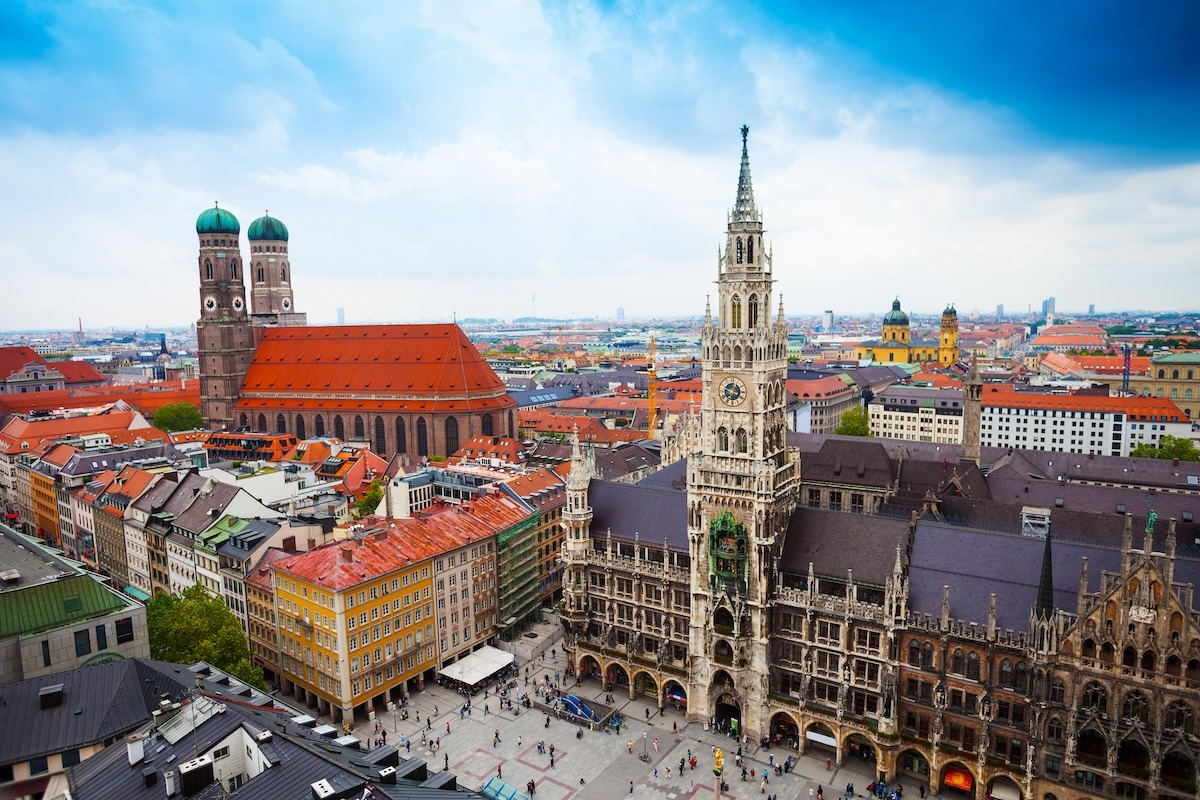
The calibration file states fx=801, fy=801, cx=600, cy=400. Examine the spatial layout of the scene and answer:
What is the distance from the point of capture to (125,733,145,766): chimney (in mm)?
39219

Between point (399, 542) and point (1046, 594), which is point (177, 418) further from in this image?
point (1046, 594)

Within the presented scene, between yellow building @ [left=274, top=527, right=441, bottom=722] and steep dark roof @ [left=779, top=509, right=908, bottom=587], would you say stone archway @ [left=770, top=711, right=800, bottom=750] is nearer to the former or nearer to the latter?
steep dark roof @ [left=779, top=509, right=908, bottom=587]

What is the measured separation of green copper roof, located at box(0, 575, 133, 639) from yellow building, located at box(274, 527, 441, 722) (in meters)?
16.0

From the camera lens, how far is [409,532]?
7919cm

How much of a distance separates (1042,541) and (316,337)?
501 ft

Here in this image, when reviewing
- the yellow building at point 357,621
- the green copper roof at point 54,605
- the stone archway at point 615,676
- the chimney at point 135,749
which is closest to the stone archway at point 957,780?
the stone archway at point 615,676

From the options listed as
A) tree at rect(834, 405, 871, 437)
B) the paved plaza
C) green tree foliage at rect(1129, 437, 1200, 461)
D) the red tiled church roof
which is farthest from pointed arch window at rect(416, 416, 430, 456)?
green tree foliage at rect(1129, 437, 1200, 461)

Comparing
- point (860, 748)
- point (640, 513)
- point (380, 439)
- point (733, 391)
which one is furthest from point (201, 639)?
point (380, 439)

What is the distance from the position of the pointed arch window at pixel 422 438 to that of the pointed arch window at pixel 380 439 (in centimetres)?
771

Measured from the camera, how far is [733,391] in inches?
2648

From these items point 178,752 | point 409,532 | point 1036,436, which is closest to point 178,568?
point 409,532

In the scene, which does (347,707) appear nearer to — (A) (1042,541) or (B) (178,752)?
(B) (178,752)

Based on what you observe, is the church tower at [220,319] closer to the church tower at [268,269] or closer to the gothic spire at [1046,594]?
the church tower at [268,269]

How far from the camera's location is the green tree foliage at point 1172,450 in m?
129
